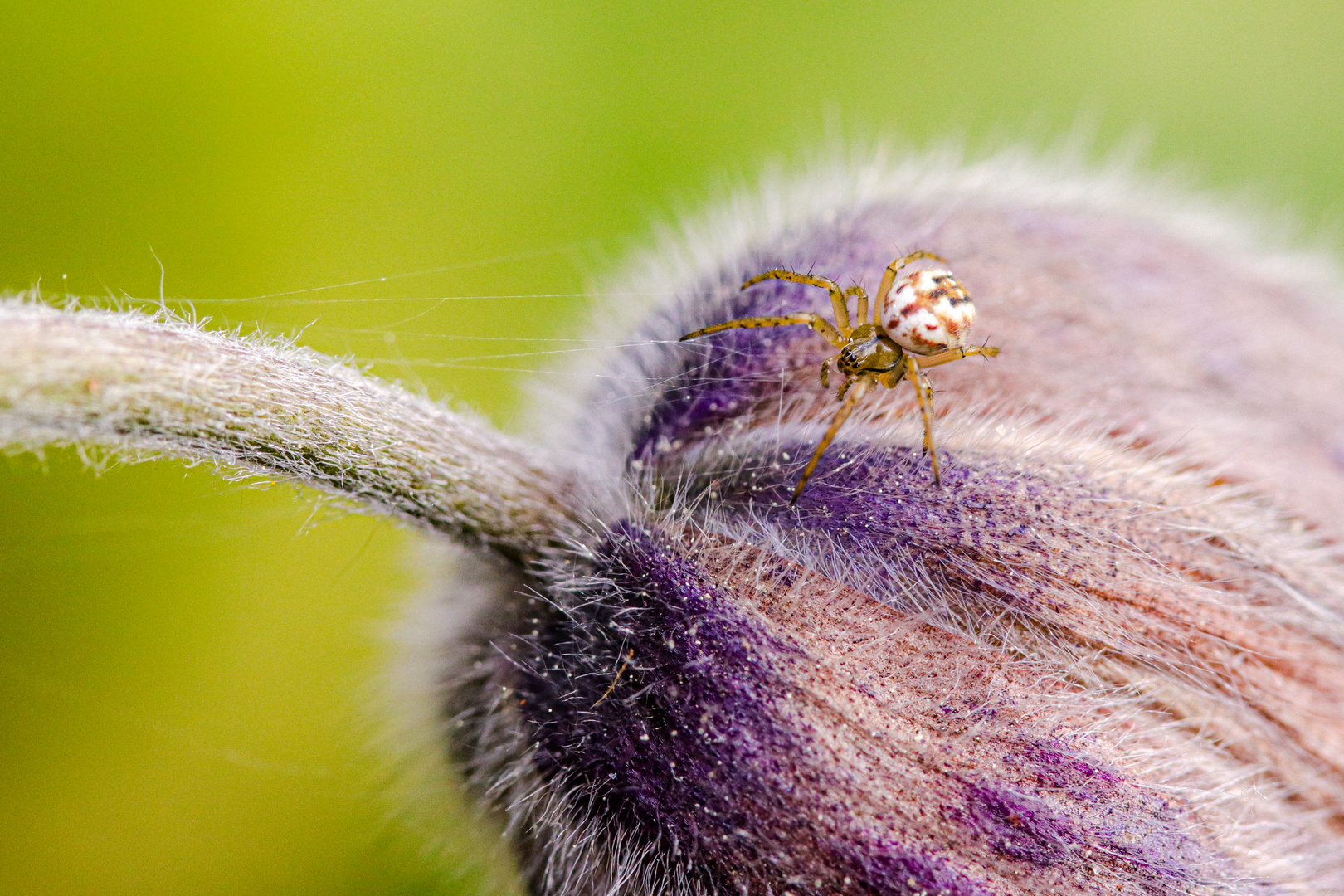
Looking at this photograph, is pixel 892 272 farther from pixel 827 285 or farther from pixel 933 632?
pixel 933 632

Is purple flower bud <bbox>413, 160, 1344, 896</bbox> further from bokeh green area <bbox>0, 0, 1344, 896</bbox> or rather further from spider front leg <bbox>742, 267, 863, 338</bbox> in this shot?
bokeh green area <bbox>0, 0, 1344, 896</bbox>

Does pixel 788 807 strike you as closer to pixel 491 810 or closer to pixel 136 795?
pixel 491 810

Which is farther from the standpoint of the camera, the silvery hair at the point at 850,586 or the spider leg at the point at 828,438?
the spider leg at the point at 828,438

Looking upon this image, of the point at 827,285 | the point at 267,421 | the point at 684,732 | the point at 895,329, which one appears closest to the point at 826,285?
the point at 827,285

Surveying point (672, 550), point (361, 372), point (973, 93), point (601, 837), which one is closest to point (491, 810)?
point (601, 837)

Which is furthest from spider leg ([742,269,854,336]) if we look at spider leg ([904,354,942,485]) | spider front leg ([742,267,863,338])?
spider leg ([904,354,942,485])

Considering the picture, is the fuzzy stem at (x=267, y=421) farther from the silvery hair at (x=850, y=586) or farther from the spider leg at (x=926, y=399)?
the spider leg at (x=926, y=399)

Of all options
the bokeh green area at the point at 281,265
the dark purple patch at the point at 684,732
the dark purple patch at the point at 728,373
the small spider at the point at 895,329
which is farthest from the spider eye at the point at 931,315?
the bokeh green area at the point at 281,265
